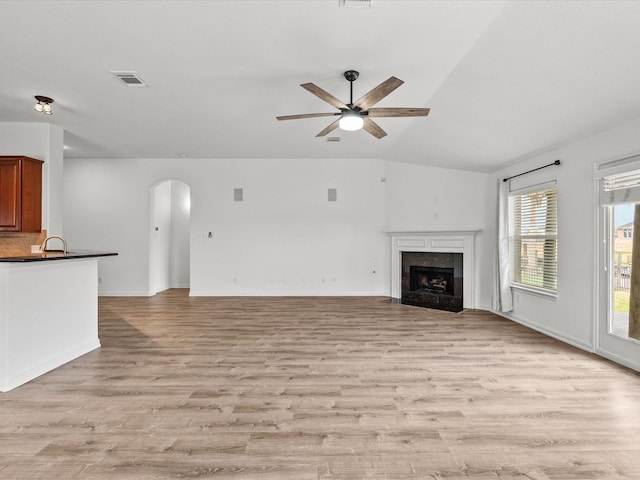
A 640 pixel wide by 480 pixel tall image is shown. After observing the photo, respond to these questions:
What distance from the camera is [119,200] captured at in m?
7.39

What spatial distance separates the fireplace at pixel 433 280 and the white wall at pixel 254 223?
1.96ft

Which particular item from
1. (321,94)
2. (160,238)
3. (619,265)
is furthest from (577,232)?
(160,238)

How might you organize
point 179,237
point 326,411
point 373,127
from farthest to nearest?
point 179,237 < point 373,127 < point 326,411

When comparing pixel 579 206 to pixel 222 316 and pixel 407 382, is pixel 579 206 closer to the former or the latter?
pixel 407 382

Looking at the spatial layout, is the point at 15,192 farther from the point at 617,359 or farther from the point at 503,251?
the point at 617,359

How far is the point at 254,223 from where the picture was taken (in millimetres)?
7473

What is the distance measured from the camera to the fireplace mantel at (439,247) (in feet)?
20.3

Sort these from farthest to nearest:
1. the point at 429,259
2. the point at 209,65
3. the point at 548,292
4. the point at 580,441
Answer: the point at 429,259 → the point at 548,292 → the point at 209,65 → the point at 580,441

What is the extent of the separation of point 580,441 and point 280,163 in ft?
21.5

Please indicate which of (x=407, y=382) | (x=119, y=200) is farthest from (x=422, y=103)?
(x=119, y=200)

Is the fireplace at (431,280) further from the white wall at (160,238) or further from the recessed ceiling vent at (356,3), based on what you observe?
the white wall at (160,238)

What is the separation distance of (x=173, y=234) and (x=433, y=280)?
6.24 meters

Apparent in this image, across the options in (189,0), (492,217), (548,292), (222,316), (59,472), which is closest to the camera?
(59,472)

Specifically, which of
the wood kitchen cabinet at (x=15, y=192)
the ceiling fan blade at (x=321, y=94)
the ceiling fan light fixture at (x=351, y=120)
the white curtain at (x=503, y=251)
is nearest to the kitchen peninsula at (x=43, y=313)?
the wood kitchen cabinet at (x=15, y=192)
